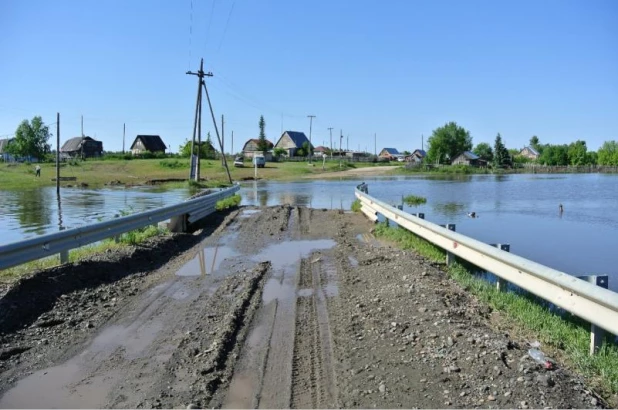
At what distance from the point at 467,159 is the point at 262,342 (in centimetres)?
13548

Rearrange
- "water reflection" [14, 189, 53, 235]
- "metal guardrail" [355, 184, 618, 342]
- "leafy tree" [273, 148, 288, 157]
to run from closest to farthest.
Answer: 1. "metal guardrail" [355, 184, 618, 342]
2. "water reflection" [14, 189, 53, 235]
3. "leafy tree" [273, 148, 288, 157]

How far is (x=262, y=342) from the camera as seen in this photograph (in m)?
5.38

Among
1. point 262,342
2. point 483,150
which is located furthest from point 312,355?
point 483,150

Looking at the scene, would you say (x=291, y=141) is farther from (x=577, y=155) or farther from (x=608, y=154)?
(x=608, y=154)

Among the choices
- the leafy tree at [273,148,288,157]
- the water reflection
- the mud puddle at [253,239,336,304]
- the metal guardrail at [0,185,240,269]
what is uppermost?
the leafy tree at [273,148,288,157]

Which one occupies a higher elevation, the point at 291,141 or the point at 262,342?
the point at 291,141

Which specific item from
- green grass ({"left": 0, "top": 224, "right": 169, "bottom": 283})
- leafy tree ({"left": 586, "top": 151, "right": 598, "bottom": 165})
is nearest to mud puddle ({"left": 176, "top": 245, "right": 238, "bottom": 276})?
green grass ({"left": 0, "top": 224, "right": 169, "bottom": 283})

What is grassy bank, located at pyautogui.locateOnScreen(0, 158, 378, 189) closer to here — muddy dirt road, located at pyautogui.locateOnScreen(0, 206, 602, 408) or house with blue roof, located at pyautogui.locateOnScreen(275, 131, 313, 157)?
muddy dirt road, located at pyautogui.locateOnScreen(0, 206, 602, 408)

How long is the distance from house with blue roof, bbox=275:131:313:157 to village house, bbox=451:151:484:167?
40.6 metres

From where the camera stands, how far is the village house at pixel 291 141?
452 ft

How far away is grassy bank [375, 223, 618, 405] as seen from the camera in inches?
165

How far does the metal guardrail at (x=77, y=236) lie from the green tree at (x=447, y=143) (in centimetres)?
13121

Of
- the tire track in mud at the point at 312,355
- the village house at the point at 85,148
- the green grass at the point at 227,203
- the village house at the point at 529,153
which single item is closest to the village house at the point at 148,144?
the village house at the point at 85,148

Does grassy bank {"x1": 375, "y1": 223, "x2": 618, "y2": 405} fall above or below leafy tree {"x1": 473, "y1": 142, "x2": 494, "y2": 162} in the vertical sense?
below
